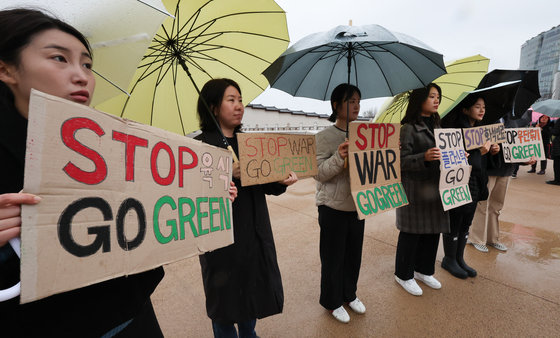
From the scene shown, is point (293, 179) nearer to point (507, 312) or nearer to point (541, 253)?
Answer: point (507, 312)

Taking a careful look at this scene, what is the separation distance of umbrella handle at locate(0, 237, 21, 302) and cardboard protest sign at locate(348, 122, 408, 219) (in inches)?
66.4

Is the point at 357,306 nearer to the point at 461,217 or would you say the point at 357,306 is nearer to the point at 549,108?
the point at 461,217

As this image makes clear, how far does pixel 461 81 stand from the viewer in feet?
9.32

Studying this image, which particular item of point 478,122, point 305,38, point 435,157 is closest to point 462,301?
point 435,157

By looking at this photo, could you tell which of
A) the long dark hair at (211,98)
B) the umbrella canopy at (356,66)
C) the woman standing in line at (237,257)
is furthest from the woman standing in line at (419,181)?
the long dark hair at (211,98)

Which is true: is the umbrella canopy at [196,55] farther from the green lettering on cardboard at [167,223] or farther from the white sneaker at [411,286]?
the white sneaker at [411,286]

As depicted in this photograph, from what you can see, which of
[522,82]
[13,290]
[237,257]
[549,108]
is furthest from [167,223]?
[549,108]

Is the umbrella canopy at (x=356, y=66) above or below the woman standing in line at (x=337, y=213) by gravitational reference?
above

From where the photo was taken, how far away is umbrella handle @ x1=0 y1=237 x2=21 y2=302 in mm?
580

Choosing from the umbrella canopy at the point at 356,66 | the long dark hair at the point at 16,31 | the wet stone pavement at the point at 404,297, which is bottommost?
the wet stone pavement at the point at 404,297

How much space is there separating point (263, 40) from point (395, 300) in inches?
105

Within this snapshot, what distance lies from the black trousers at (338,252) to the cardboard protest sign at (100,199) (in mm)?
1223

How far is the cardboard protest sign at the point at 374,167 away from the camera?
1842 mm

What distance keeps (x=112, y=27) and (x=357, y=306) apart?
267 centimetres
